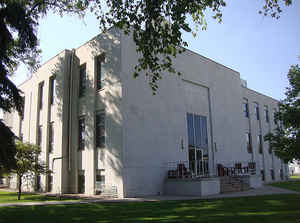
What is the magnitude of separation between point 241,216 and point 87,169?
1231 cm

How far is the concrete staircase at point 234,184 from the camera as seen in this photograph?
739 inches

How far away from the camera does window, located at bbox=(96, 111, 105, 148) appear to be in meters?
18.8

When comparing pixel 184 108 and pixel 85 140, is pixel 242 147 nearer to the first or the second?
pixel 184 108

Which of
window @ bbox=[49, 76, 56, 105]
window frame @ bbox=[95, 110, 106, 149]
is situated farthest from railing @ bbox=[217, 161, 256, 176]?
window @ bbox=[49, 76, 56, 105]

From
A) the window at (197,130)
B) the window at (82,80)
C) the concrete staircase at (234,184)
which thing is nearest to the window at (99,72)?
the window at (82,80)

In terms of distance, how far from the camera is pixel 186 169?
18.9m

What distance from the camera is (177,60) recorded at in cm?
2180

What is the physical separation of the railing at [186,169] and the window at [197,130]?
1.42 meters

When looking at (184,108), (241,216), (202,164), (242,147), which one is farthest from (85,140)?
(242,147)

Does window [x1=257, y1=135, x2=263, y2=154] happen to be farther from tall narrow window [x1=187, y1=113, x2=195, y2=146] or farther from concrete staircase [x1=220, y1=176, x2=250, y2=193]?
tall narrow window [x1=187, y1=113, x2=195, y2=146]

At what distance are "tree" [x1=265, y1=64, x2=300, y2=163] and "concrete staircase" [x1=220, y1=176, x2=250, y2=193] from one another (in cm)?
342

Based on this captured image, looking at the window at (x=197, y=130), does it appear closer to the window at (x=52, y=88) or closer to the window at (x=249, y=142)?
the window at (x=249, y=142)

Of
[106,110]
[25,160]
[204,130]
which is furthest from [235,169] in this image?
[25,160]

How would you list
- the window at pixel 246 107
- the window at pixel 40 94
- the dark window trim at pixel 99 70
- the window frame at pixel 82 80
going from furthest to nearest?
the window at pixel 246 107, the window at pixel 40 94, the window frame at pixel 82 80, the dark window trim at pixel 99 70
